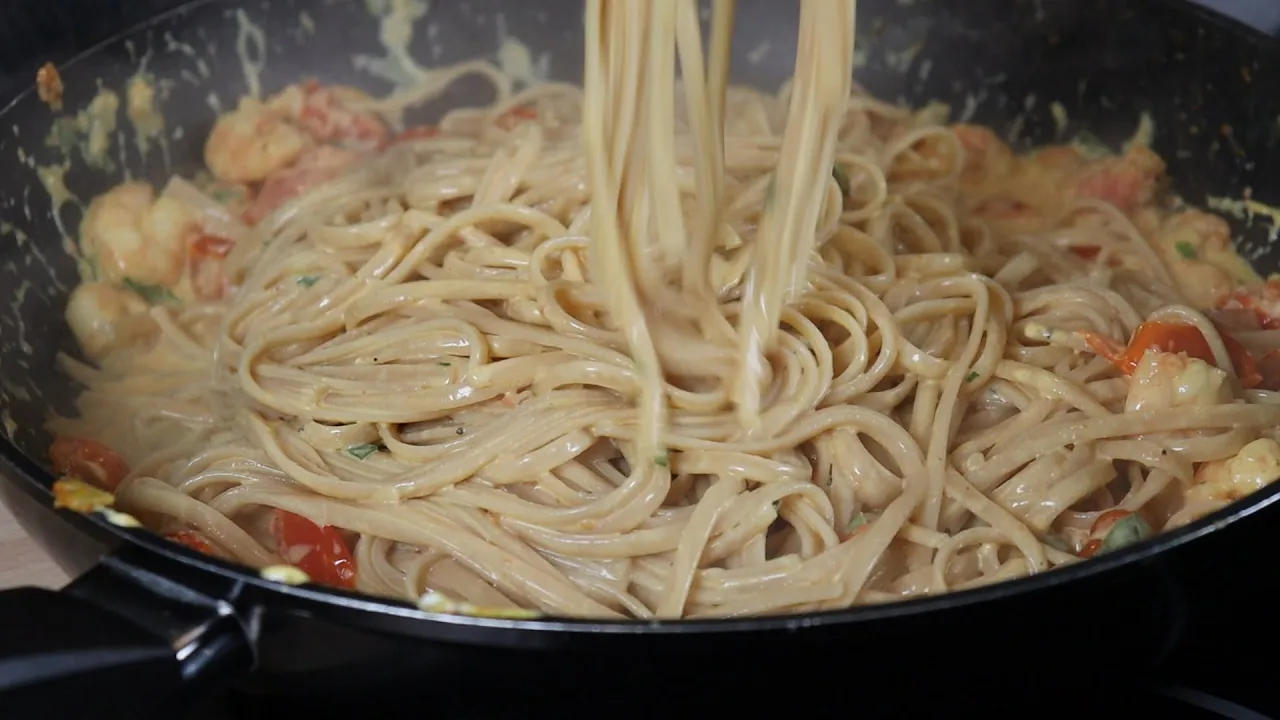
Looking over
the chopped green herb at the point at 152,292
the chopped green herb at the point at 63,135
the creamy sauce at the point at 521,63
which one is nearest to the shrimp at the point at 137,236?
the chopped green herb at the point at 152,292

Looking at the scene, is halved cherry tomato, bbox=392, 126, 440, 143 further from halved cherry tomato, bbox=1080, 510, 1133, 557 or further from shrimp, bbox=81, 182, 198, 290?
halved cherry tomato, bbox=1080, 510, 1133, 557

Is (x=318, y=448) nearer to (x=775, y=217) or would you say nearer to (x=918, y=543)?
(x=775, y=217)

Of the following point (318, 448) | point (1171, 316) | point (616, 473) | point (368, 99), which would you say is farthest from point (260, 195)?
point (1171, 316)

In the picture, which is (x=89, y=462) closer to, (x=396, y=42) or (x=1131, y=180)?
(x=396, y=42)

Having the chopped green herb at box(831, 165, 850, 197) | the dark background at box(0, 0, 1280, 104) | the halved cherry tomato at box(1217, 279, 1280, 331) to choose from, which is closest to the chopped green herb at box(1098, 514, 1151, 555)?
the halved cherry tomato at box(1217, 279, 1280, 331)

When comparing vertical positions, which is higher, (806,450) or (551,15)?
(551,15)

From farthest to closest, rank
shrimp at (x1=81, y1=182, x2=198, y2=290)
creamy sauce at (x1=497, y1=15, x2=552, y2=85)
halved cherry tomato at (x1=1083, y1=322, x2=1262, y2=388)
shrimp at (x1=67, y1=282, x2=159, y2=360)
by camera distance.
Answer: creamy sauce at (x1=497, y1=15, x2=552, y2=85) → shrimp at (x1=81, y1=182, x2=198, y2=290) → shrimp at (x1=67, y1=282, x2=159, y2=360) → halved cherry tomato at (x1=1083, y1=322, x2=1262, y2=388)
